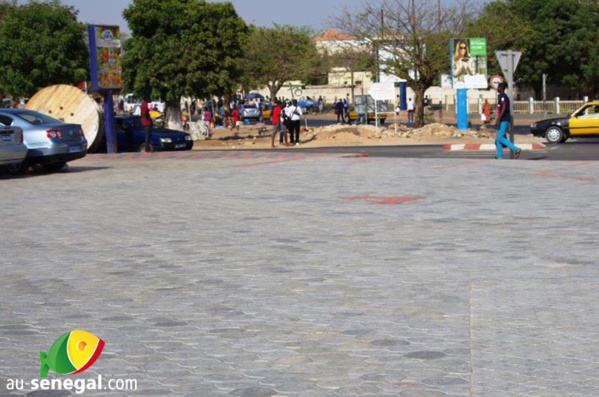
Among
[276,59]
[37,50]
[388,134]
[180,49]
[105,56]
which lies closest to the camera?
[105,56]

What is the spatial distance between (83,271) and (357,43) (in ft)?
140

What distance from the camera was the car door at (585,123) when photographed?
35406mm

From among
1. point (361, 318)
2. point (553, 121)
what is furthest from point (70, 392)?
point (553, 121)

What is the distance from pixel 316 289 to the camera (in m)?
8.98

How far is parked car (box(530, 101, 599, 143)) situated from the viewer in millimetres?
35469

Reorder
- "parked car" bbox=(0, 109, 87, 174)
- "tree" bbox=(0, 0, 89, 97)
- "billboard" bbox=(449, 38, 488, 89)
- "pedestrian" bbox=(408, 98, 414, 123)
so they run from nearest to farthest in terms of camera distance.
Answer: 1. "parked car" bbox=(0, 109, 87, 174)
2. "billboard" bbox=(449, 38, 488, 89)
3. "tree" bbox=(0, 0, 89, 97)
4. "pedestrian" bbox=(408, 98, 414, 123)

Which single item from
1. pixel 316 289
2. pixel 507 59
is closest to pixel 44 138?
pixel 507 59

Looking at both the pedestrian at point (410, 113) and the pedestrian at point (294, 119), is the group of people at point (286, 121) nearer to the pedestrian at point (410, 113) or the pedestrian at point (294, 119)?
the pedestrian at point (294, 119)

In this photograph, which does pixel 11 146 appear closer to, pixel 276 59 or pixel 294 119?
pixel 294 119

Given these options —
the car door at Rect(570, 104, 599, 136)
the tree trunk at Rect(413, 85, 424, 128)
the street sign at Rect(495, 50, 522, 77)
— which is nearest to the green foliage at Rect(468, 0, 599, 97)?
the tree trunk at Rect(413, 85, 424, 128)

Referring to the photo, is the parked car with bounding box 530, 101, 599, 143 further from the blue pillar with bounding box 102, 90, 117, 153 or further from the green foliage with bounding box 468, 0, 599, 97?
the green foliage with bounding box 468, 0, 599, 97

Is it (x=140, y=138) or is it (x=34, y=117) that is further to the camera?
(x=140, y=138)

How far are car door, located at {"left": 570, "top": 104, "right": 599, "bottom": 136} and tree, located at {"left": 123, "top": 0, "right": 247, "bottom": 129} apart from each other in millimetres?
17751

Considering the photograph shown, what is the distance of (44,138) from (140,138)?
11962 mm
